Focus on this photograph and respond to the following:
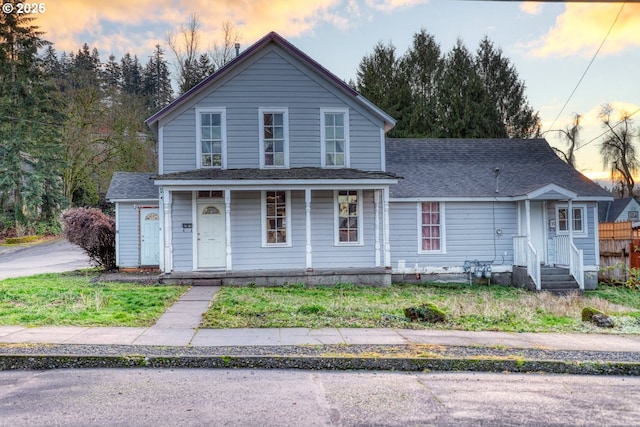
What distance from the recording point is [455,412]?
4.59m

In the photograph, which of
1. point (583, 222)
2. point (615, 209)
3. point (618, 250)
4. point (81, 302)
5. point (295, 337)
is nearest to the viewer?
point (295, 337)

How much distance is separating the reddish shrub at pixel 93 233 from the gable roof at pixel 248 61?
14.3 ft

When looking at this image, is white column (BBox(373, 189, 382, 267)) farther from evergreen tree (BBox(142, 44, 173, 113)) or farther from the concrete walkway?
evergreen tree (BBox(142, 44, 173, 113))

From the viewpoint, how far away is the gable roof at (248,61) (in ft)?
48.2

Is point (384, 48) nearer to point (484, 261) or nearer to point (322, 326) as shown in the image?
point (484, 261)

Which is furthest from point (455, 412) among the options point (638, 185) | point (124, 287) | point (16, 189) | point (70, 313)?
point (638, 185)

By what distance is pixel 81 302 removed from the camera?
10.1 m

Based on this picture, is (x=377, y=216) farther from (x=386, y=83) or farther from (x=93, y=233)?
(x=386, y=83)

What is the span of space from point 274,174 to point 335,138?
2.57m

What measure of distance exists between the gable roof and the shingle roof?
2.03 m

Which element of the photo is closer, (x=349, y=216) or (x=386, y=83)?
(x=349, y=216)

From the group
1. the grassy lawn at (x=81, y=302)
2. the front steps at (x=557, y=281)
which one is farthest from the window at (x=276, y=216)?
the front steps at (x=557, y=281)

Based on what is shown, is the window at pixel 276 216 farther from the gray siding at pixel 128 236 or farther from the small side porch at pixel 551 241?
the small side porch at pixel 551 241

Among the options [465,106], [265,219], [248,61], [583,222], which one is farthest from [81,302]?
[465,106]
